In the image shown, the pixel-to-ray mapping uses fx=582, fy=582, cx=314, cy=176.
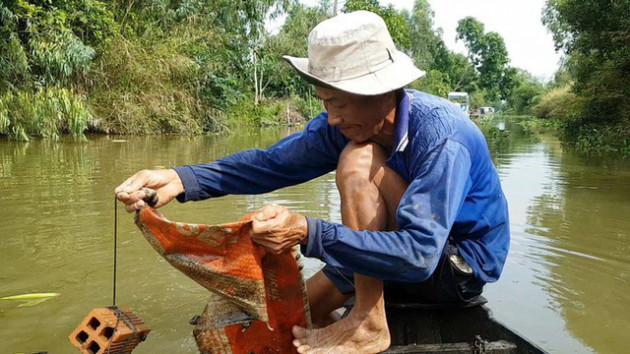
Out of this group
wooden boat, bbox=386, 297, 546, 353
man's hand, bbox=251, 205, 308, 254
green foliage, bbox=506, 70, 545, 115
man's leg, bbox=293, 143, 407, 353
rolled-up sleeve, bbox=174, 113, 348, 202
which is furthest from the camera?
green foliage, bbox=506, 70, 545, 115

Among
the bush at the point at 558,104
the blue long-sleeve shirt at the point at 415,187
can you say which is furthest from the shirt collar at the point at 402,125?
the bush at the point at 558,104

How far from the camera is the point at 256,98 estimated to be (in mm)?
28281

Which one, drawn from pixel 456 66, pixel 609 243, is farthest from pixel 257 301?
pixel 456 66

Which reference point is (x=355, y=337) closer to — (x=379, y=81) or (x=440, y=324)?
(x=440, y=324)

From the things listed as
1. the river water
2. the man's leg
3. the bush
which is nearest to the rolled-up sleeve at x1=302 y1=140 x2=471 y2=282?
the man's leg

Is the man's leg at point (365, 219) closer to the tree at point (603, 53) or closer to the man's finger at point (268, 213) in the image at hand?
the man's finger at point (268, 213)

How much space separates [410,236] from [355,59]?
58cm

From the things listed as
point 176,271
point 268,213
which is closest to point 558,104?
point 176,271

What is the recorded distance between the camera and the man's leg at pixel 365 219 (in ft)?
6.20

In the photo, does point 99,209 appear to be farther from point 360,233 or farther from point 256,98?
point 256,98

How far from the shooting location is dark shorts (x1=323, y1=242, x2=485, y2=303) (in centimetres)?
197

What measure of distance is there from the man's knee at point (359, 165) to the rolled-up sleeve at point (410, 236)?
9.4 inches

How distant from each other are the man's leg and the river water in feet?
2.53

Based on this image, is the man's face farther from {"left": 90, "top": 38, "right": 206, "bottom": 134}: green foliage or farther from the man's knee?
{"left": 90, "top": 38, "right": 206, "bottom": 134}: green foliage
